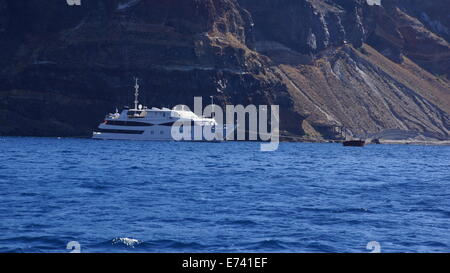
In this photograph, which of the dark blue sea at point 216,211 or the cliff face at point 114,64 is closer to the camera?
the dark blue sea at point 216,211

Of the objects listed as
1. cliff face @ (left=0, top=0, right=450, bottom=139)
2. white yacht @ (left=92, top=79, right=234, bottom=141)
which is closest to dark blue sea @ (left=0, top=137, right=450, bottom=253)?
white yacht @ (left=92, top=79, right=234, bottom=141)

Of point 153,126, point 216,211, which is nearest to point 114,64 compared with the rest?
point 153,126

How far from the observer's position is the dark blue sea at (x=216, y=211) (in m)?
24.6

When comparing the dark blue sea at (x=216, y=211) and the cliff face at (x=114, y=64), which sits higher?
the cliff face at (x=114, y=64)

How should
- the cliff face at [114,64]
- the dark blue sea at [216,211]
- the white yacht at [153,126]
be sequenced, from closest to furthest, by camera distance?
the dark blue sea at [216,211] → the white yacht at [153,126] → the cliff face at [114,64]

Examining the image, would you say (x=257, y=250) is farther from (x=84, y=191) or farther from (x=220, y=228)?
(x=84, y=191)

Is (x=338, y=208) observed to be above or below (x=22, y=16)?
below

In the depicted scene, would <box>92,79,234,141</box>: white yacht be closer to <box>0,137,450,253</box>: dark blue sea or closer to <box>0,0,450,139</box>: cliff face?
<box>0,0,450,139</box>: cliff face

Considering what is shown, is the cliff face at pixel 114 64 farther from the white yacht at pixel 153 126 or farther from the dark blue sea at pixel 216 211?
the dark blue sea at pixel 216 211

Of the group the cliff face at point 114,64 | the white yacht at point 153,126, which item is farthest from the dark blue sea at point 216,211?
the cliff face at point 114,64

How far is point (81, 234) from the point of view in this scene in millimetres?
25531
